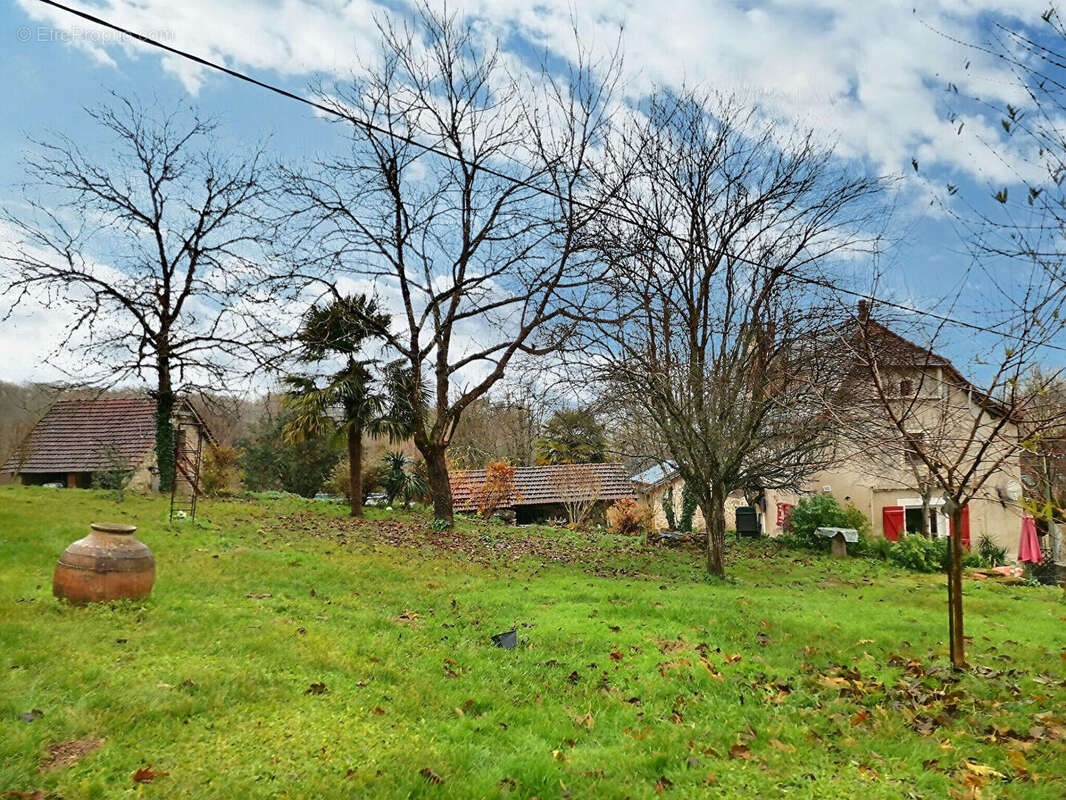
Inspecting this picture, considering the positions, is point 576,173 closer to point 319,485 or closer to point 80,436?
point 319,485

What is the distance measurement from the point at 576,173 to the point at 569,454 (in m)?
19.9

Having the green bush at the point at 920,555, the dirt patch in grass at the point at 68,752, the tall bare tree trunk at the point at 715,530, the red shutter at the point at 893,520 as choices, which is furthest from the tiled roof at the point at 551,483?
the dirt patch in grass at the point at 68,752

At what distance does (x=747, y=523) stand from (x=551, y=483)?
965 centimetres

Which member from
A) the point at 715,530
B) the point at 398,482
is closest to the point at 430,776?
the point at 715,530

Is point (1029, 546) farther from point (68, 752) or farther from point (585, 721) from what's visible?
point (68, 752)

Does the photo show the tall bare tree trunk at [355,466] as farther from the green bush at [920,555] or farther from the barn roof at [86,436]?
the green bush at [920,555]

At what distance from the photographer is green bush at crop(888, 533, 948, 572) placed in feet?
54.7

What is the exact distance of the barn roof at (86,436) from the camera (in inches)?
1016

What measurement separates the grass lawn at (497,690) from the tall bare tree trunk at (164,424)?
37.6 ft

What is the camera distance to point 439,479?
57.9ft

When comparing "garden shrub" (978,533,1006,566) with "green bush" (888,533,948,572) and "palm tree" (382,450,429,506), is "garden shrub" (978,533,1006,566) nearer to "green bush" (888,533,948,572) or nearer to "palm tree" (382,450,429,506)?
"green bush" (888,533,948,572)

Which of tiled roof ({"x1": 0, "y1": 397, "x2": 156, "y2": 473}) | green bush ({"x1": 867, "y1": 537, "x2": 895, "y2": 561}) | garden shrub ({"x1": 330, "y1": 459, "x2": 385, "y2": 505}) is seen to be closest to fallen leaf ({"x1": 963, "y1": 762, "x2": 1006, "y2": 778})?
green bush ({"x1": 867, "y1": 537, "x2": 895, "y2": 561})

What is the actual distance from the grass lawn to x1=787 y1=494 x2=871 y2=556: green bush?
7.79m

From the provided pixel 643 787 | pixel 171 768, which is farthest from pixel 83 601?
pixel 643 787
